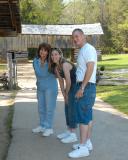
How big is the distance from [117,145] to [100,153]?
704mm

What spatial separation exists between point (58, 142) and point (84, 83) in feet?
5.45

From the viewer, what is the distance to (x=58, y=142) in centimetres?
856

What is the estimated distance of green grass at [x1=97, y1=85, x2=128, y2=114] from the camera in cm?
1445

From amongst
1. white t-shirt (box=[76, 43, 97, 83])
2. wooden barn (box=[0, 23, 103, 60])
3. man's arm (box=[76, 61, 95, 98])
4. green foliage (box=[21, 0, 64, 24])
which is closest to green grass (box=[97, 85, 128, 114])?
white t-shirt (box=[76, 43, 97, 83])

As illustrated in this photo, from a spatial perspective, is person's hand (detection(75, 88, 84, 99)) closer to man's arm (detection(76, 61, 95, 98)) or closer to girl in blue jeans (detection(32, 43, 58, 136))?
man's arm (detection(76, 61, 95, 98))

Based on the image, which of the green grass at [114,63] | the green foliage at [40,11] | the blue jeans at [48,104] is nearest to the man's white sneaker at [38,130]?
the blue jeans at [48,104]

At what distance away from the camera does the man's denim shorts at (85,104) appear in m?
7.41

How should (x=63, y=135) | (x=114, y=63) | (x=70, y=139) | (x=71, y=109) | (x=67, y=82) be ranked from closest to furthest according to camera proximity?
(x=67, y=82) < (x=71, y=109) < (x=70, y=139) < (x=63, y=135) < (x=114, y=63)

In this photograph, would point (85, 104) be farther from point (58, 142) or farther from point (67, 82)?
point (58, 142)

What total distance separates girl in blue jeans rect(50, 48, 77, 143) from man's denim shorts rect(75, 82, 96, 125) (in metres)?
0.31

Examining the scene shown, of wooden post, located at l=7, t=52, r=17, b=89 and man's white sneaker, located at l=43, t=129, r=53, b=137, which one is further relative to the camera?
wooden post, located at l=7, t=52, r=17, b=89

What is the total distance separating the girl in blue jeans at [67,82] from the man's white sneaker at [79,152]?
629mm

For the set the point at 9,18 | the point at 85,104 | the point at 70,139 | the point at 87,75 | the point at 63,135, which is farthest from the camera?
the point at 9,18

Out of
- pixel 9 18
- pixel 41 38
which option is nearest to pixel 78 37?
pixel 9 18
